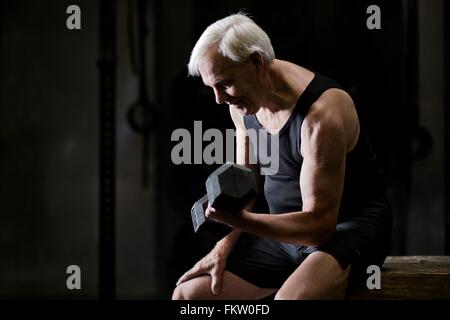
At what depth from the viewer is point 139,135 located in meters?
3.35

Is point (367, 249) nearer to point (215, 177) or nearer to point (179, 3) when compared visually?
point (215, 177)

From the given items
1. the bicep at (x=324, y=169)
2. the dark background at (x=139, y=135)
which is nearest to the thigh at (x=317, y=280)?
the bicep at (x=324, y=169)

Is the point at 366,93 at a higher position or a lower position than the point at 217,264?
higher

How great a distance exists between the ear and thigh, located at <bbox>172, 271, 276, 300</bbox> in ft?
1.79

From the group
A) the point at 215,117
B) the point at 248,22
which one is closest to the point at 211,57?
the point at 248,22

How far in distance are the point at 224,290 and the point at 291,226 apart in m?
0.32

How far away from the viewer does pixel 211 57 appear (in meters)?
1.48

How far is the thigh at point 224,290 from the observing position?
5.31 feet

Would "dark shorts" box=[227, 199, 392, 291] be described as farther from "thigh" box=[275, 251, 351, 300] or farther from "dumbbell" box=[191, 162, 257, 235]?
"dumbbell" box=[191, 162, 257, 235]

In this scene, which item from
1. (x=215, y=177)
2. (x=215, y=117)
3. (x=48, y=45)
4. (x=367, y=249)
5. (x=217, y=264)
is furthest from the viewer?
(x=48, y=45)

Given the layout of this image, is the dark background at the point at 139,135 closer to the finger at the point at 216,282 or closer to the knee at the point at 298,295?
the finger at the point at 216,282

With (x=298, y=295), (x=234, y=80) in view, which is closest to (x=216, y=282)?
(x=298, y=295)

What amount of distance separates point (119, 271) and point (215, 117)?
3.26 feet

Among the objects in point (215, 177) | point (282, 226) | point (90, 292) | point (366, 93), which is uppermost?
point (366, 93)
